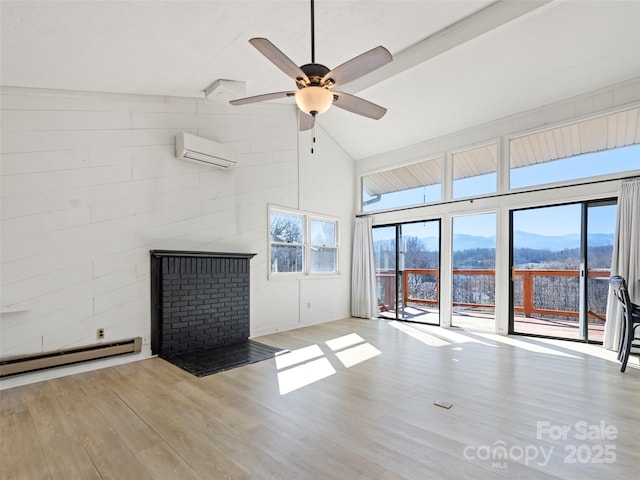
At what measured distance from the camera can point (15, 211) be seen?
3027mm

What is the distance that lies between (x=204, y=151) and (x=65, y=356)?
273 centimetres

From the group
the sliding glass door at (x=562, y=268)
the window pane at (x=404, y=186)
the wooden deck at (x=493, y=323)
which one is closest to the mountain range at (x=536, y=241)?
the sliding glass door at (x=562, y=268)

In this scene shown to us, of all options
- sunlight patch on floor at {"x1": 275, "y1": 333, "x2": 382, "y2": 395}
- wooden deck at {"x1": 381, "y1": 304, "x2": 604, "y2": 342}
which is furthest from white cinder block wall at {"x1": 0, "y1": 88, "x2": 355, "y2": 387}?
wooden deck at {"x1": 381, "y1": 304, "x2": 604, "y2": 342}

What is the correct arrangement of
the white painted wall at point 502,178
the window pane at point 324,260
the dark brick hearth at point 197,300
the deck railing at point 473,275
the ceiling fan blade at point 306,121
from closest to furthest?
the ceiling fan blade at point 306,121
the dark brick hearth at point 197,300
the white painted wall at point 502,178
the deck railing at point 473,275
the window pane at point 324,260

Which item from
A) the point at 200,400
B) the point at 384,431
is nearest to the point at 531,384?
the point at 384,431

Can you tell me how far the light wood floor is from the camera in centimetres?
182

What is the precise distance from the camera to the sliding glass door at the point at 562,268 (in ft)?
14.5

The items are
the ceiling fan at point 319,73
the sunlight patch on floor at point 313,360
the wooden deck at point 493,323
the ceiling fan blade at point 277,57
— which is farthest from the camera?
the wooden deck at point 493,323

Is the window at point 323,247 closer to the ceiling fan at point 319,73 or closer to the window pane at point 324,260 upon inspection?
the window pane at point 324,260

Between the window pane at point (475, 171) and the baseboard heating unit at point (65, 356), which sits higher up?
the window pane at point (475, 171)

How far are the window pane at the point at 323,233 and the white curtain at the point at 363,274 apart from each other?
0.56 meters

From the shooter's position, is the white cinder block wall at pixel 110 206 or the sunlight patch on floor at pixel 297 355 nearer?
the white cinder block wall at pixel 110 206

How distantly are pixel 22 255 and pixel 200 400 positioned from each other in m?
2.18

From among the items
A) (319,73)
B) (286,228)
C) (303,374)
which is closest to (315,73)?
(319,73)
